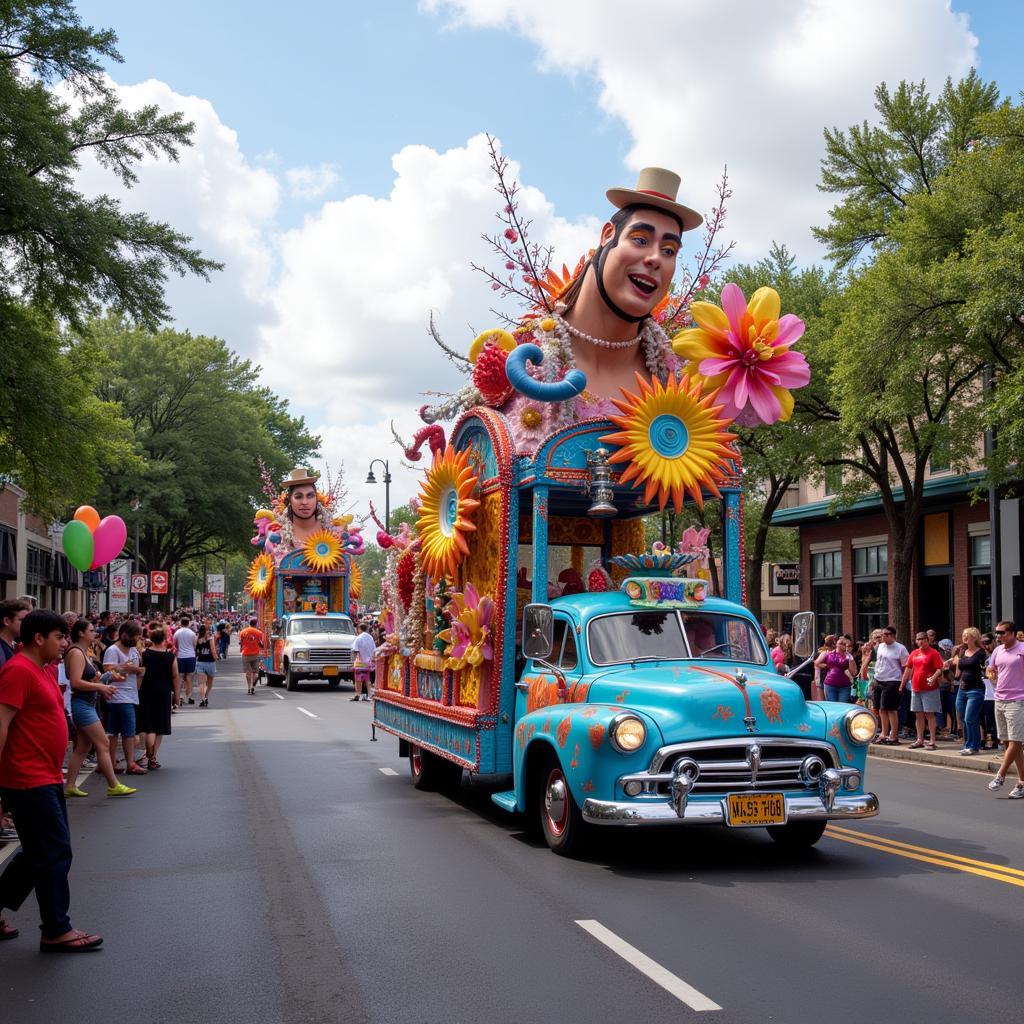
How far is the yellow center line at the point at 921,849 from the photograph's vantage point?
29.1ft

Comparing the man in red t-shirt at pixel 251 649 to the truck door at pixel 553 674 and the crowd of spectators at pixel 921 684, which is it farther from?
the truck door at pixel 553 674

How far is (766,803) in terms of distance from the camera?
8312 millimetres

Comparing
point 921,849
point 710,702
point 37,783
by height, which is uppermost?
point 710,702

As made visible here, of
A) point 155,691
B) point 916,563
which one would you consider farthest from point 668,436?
point 916,563

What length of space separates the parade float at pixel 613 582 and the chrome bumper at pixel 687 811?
2 cm

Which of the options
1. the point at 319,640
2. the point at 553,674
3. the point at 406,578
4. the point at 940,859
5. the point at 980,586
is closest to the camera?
the point at 940,859

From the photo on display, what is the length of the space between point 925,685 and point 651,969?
12831mm

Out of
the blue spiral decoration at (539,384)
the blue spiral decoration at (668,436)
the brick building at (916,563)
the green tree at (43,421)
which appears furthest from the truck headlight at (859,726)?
the brick building at (916,563)

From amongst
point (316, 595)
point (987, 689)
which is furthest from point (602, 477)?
point (316, 595)

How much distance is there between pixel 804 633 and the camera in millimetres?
9711

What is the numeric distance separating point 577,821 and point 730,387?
14.8 ft

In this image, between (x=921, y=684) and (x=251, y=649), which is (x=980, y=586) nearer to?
(x=921, y=684)

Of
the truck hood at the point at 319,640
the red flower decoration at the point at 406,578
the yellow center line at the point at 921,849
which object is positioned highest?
the red flower decoration at the point at 406,578

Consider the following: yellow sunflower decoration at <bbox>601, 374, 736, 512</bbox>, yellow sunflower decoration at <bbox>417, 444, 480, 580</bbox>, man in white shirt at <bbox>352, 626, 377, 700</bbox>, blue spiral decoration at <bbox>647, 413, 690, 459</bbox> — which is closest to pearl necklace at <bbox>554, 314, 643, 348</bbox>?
yellow sunflower decoration at <bbox>601, 374, 736, 512</bbox>
